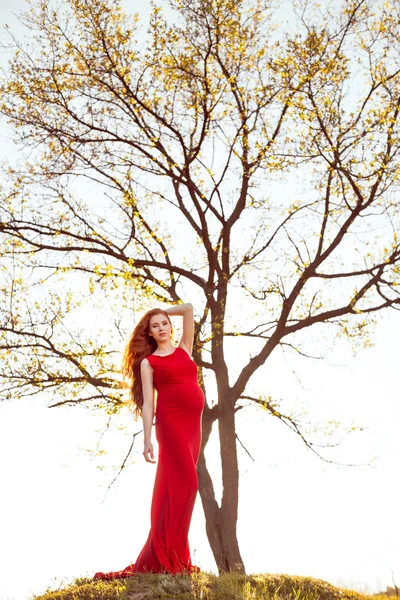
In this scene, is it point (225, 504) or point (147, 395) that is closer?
point (147, 395)

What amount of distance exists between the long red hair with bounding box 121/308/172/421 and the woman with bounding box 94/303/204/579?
11 millimetres

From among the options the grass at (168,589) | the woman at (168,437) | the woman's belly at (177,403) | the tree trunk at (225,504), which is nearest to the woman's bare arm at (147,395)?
the woman at (168,437)

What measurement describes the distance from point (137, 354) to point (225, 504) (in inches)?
192

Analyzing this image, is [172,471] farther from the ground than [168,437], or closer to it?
closer to it

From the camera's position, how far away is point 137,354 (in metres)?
7.86

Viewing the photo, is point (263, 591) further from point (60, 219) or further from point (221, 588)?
point (60, 219)

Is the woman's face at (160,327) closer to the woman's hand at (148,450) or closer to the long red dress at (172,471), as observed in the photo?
the long red dress at (172,471)

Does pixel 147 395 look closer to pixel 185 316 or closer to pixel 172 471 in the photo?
pixel 172 471

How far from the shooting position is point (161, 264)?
13.1 meters

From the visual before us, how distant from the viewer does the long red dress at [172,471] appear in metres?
7.20

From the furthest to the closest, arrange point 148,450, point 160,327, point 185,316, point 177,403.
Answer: point 185,316
point 160,327
point 177,403
point 148,450

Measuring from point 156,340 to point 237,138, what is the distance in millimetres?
6213

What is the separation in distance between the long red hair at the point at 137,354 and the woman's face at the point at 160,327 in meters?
0.05

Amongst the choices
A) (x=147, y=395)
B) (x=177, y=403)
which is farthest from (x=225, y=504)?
(x=147, y=395)
